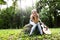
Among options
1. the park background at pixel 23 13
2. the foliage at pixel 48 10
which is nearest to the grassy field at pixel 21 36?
the park background at pixel 23 13

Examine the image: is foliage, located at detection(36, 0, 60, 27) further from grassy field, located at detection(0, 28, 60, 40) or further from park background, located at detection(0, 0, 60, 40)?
A: grassy field, located at detection(0, 28, 60, 40)

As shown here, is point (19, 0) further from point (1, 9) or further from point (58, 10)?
point (58, 10)

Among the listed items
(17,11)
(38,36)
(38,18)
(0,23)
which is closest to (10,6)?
(17,11)

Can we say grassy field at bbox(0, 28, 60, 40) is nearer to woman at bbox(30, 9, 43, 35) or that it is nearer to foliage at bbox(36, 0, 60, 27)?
woman at bbox(30, 9, 43, 35)

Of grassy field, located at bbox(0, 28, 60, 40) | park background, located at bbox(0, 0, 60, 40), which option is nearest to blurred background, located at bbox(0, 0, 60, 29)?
park background, located at bbox(0, 0, 60, 40)

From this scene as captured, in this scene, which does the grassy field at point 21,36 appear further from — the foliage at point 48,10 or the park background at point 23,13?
the foliage at point 48,10

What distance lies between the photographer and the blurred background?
113 inches

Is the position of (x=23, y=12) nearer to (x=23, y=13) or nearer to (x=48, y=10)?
(x=23, y=13)

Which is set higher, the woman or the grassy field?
the woman

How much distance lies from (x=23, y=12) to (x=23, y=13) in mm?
18

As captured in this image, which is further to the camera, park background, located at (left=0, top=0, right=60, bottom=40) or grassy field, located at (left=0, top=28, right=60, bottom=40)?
park background, located at (left=0, top=0, right=60, bottom=40)

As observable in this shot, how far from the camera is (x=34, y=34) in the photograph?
2.77 meters

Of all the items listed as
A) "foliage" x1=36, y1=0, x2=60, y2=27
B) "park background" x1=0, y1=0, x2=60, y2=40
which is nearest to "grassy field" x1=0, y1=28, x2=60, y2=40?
"park background" x1=0, y1=0, x2=60, y2=40

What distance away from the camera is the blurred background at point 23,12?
9.43ft
